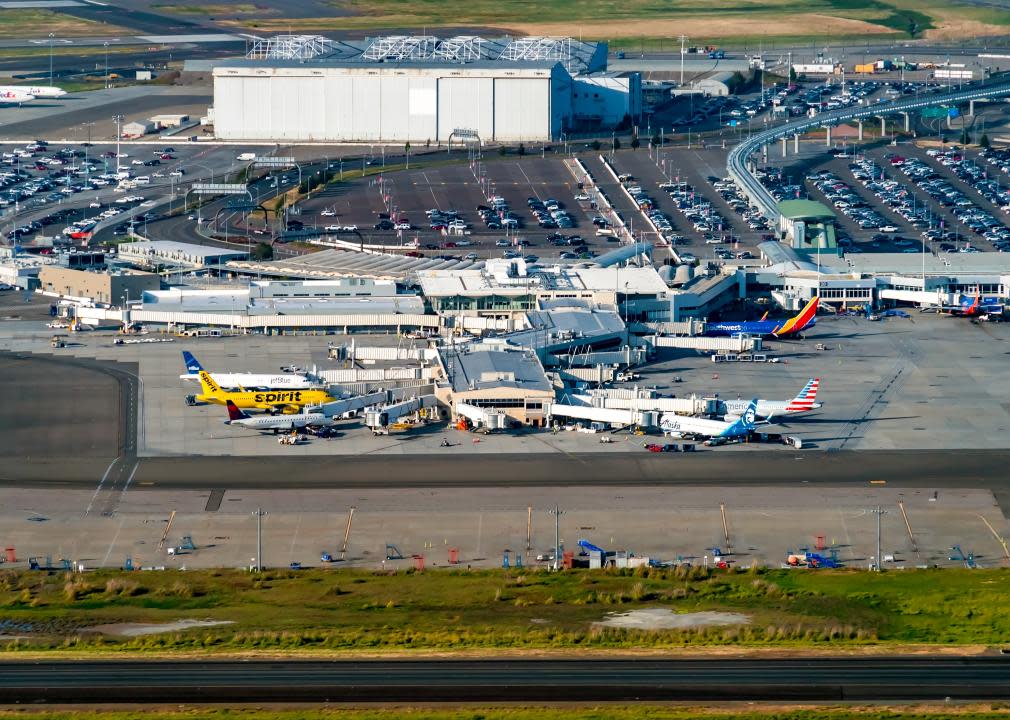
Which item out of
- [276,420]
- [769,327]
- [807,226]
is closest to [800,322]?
[769,327]

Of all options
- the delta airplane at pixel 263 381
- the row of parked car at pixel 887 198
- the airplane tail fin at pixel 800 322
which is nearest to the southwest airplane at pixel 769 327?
the airplane tail fin at pixel 800 322

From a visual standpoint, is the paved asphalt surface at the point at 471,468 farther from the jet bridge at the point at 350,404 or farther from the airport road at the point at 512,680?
the airport road at the point at 512,680

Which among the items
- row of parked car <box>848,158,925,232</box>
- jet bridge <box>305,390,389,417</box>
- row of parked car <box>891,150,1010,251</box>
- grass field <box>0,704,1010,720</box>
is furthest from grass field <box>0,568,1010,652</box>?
row of parked car <box>848,158,925,232</box>

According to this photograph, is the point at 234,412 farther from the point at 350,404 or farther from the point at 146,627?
the point at 146,627

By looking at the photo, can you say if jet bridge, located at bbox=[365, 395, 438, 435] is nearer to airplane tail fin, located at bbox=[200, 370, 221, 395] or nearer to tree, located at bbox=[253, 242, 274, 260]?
airplane tail fin, located at bbox=[200, 370, 221, 395]

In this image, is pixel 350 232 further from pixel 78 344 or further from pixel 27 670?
pixel 27 670

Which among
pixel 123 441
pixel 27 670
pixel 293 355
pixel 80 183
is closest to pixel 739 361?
pixel 293 355

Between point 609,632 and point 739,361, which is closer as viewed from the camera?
point 609,632
